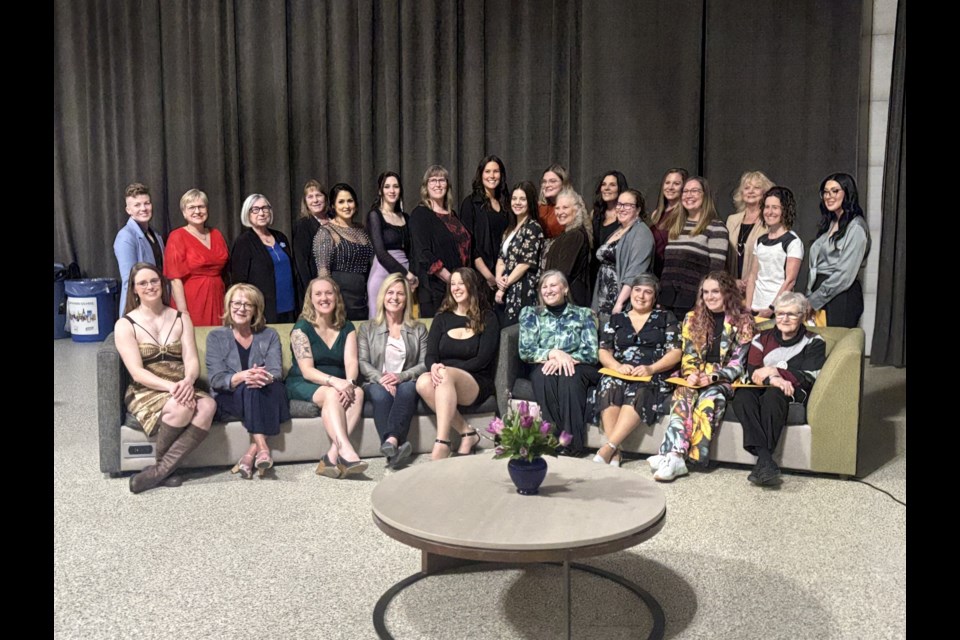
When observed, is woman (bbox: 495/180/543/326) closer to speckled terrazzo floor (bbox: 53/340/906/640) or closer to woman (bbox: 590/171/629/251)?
woman (bbox: 590/171/629/251)

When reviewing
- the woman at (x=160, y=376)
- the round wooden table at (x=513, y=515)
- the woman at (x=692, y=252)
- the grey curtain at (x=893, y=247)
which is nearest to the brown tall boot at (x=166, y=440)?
the woman at (x=160, y=376)

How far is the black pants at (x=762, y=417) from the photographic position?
442 cm

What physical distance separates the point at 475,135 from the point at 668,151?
A: 1.69 metres

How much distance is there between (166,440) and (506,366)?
1778 millimetres

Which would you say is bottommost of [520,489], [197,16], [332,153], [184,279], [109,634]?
[109,634]

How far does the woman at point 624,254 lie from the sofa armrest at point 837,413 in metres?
1.27

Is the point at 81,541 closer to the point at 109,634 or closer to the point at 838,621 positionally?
the point at 109,634

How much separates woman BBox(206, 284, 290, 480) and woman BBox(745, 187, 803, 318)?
2.75m

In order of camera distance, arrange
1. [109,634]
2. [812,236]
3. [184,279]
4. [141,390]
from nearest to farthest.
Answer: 1. [109,634]
2. [141,390]
3. [184,279]
4. [812,236]

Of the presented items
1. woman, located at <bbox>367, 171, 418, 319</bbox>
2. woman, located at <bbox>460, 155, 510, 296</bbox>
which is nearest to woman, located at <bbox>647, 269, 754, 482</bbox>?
woman, located at <bbox>460, 155, 510, 296</bbox>

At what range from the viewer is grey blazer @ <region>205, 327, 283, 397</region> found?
14.9 ft

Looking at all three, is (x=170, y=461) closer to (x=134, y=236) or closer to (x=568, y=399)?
(x=134, y=236)

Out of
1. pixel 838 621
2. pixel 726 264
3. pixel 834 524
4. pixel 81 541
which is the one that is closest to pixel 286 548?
pixel 81 541

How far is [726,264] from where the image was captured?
18.5 ft
